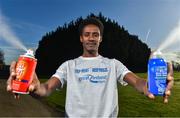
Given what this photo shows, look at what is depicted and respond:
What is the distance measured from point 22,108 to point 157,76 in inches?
412

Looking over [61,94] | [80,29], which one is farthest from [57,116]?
[80,29]

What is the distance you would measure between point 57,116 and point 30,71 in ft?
32.2

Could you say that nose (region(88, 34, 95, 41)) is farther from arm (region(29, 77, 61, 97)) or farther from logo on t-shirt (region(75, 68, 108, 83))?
arm (region(29, 77, 61, 97))

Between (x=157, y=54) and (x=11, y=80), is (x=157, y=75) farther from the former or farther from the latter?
(x=11, y=80)

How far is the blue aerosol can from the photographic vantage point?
257cm

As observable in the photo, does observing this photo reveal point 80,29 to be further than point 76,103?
Yes

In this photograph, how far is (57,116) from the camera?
12328 millimetres

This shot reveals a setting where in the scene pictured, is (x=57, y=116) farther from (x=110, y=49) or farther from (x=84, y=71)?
(x=84, y=71)

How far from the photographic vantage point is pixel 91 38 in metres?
2.90

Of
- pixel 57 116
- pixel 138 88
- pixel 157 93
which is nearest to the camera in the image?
pixel 157 93

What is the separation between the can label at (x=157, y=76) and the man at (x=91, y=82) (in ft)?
0.32

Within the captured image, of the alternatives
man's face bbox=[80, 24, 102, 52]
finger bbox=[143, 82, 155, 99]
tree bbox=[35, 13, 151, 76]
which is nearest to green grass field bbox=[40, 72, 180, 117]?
tree bbox=[35, 13, 151, 76]

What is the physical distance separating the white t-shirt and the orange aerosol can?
294 millimetres

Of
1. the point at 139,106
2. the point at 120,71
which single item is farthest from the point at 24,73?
the point at 139,106
